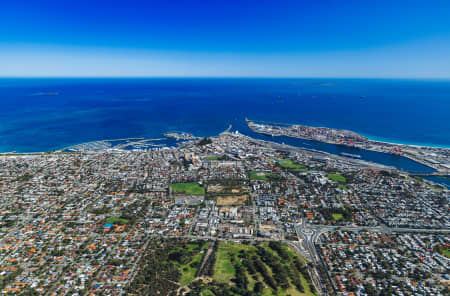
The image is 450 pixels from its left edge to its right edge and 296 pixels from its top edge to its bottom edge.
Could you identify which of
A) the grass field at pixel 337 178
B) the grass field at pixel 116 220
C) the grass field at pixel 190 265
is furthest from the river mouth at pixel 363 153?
the grass field at pixel 116 220

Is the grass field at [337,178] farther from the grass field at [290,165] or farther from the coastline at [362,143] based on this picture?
the coastline at [362,143]

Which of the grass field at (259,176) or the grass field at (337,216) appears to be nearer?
the grass field at (337,216)

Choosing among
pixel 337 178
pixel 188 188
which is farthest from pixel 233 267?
pixel 337 178

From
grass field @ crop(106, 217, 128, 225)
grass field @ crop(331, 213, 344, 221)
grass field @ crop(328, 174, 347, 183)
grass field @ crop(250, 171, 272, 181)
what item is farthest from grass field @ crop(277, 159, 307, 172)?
grass field @ crop(106, 217, 128, 225)

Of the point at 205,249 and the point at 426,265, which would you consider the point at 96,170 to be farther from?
the point at 426,265

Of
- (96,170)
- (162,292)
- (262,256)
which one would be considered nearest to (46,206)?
(96,170)

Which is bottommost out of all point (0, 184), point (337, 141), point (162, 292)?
point (162, 292)

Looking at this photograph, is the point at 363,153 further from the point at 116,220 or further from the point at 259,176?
the point at 116,220

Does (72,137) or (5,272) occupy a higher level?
(72,137)

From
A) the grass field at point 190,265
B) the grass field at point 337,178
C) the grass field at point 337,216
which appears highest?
the grass field at point 337,178
